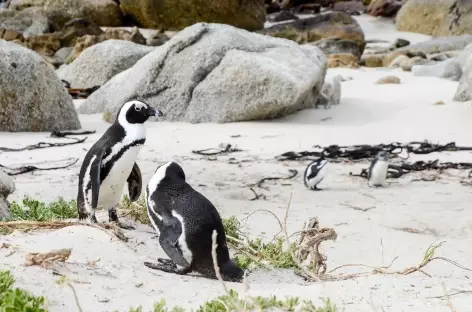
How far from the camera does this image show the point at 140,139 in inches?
144

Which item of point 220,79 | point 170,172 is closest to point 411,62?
point 220,79

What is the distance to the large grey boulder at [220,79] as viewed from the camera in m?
8.13

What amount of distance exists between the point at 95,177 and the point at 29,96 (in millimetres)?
4384

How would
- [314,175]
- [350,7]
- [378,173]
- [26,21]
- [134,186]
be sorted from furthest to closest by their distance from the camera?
[350,7]
[26,21]
[378,173]
[314,175]
[134,186]

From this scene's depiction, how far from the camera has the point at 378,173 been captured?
5.52 metres

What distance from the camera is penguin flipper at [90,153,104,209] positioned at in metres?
3.47

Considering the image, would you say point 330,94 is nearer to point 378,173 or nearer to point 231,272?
point 378,173

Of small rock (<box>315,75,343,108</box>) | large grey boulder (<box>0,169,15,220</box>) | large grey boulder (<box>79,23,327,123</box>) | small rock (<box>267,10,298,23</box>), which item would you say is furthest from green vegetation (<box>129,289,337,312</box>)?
small rock (<box>267,10,298,23</box>)

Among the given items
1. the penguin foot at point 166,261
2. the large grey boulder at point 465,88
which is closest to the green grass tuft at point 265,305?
the penguin foot at point 166,261

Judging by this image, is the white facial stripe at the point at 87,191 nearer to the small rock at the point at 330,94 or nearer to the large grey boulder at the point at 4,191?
the large grey boulder at the point at 4,191

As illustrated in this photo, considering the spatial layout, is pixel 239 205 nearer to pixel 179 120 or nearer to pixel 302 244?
pixel 302 244

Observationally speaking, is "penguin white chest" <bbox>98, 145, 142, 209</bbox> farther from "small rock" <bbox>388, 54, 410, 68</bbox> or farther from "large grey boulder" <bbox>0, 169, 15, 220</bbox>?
"small rock" <bbox>388, 54, 410, 68</bbox>

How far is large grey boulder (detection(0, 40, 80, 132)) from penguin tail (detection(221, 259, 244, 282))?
5079mm

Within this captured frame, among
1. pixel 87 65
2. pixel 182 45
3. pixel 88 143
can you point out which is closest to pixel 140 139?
pixel 88 143
